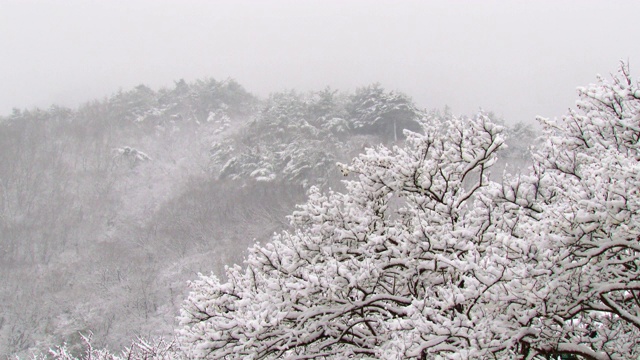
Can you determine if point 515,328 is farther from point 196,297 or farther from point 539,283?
point 196,297

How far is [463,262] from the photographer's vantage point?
4188 mm

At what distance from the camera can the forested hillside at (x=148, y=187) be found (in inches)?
1310

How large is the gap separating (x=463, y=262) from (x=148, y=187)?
1976 inches

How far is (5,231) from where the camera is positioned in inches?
1768

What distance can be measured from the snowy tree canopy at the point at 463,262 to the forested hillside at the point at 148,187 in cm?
2597

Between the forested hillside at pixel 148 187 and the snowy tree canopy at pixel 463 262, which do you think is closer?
the snowy tree canopy at pixel 463 262

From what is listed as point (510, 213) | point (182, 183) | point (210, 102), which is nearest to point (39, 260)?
point (182, 183)

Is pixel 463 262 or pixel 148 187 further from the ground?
pixel 148 187

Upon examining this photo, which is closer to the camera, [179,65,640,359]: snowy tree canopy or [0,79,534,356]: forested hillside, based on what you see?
[179,65,640,359]: snowy tree canopy

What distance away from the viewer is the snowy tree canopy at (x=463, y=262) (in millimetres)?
3719

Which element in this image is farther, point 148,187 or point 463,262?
point 148,187

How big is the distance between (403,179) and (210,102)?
58.8 metres

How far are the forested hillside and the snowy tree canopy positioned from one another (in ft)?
85.2

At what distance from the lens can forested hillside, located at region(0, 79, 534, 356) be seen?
33.3 m
